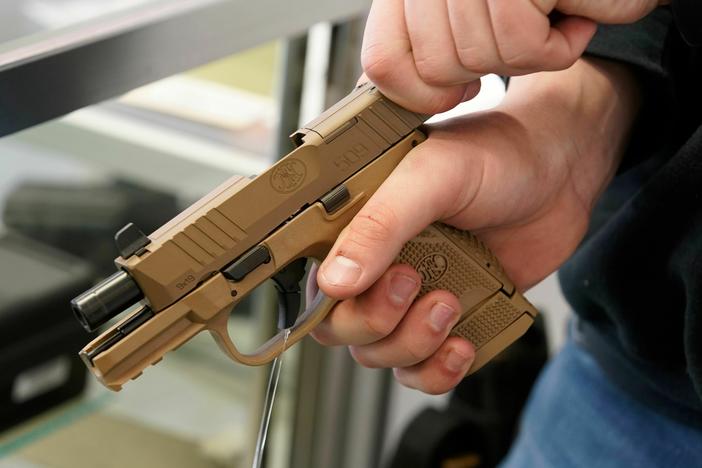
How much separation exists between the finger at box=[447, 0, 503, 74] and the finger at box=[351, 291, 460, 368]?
18cm

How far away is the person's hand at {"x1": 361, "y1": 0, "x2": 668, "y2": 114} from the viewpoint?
572 mm

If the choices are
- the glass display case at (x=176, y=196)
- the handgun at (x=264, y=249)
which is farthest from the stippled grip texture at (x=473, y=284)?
the glass display case at (x=176, y=196)

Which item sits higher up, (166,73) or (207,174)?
(166,73)

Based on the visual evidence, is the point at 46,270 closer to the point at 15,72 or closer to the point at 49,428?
the point at 49,428

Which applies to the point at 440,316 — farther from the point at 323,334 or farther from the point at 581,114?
the point at 581,114

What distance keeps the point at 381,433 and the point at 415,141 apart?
0.92m

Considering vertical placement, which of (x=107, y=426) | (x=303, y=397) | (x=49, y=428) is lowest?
(x=303, y=397)

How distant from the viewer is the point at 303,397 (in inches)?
52.9

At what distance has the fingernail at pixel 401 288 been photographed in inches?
26.1

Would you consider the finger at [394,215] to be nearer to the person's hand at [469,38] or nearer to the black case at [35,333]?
the person's hand at [469,38]

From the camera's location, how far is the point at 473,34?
22.7 inches

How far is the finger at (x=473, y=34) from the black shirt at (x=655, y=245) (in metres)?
0.17

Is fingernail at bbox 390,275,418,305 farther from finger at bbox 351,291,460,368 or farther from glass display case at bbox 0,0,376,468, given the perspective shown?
glass display case at bbox 0,0,376,468

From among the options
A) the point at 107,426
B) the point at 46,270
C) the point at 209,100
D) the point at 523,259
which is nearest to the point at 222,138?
the point at 209,100
